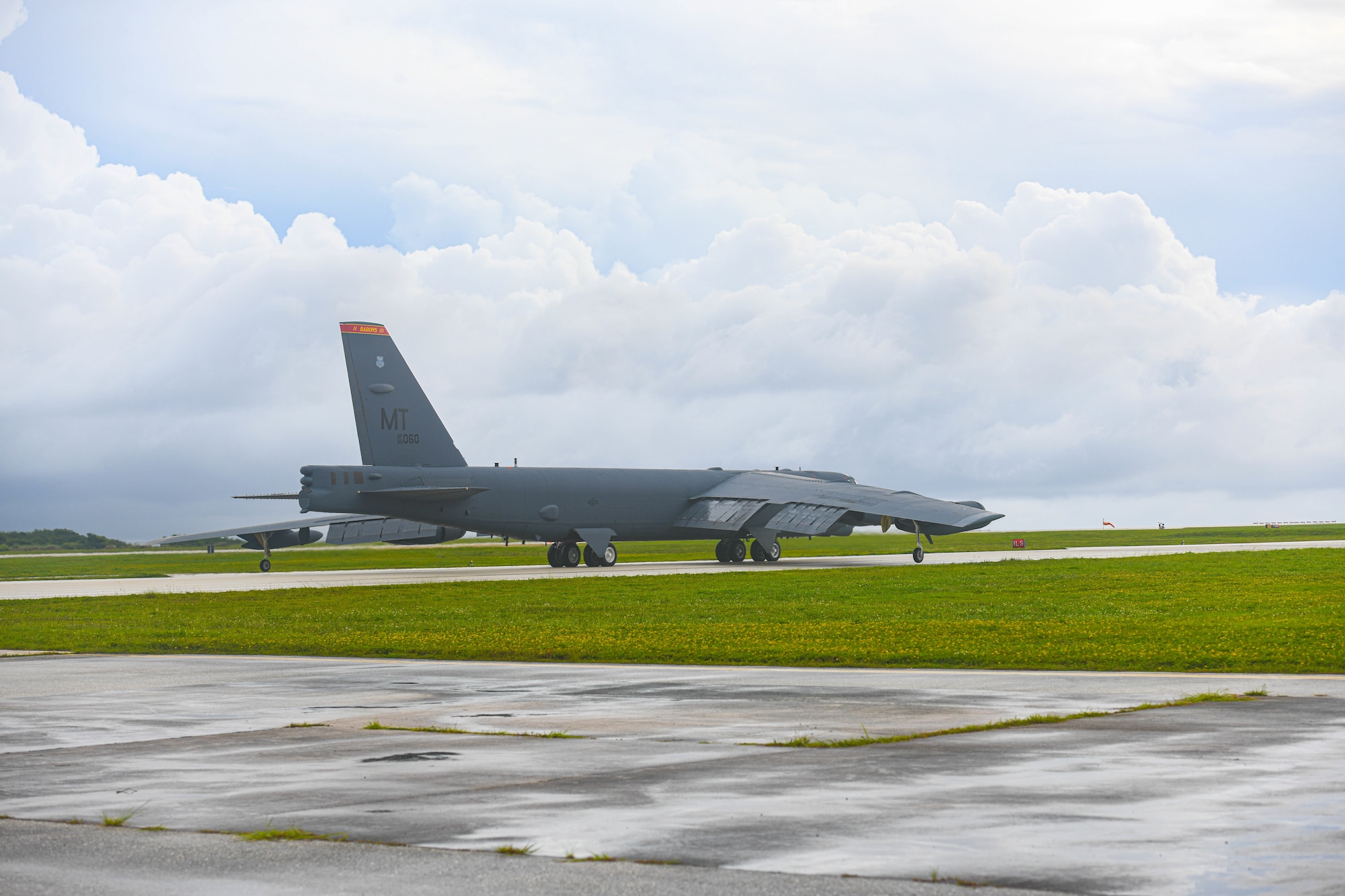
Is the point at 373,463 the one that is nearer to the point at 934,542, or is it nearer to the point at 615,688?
the point at 615,688

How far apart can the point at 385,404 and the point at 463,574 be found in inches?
288

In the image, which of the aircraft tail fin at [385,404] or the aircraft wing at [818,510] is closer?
the aircraft tail fin at [385,404]

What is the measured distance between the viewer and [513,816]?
26.9 ft

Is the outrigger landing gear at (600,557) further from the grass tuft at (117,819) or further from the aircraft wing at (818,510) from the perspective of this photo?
the grass tuft at (117,819)

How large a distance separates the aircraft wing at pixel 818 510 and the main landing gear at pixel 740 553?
4.84 feet

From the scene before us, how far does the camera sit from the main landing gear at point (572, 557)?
58469 millimetres

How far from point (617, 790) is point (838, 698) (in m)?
5.91

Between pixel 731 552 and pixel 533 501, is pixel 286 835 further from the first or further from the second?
pixel 731 552

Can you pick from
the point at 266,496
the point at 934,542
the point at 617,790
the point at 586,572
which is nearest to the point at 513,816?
the point at 617,790

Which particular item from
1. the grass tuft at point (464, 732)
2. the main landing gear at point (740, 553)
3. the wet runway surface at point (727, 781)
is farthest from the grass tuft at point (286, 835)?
the main landing gear at point (740, 553)

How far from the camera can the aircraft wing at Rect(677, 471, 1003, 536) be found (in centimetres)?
5875

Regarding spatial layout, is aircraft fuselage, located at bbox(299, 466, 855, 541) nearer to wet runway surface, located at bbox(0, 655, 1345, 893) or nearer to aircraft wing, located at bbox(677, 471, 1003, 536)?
aircraft wing, located at bbox(677, 471, 1003, 536)

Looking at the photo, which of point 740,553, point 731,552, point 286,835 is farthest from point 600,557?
point 286,835

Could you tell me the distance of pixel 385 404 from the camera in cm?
5241
